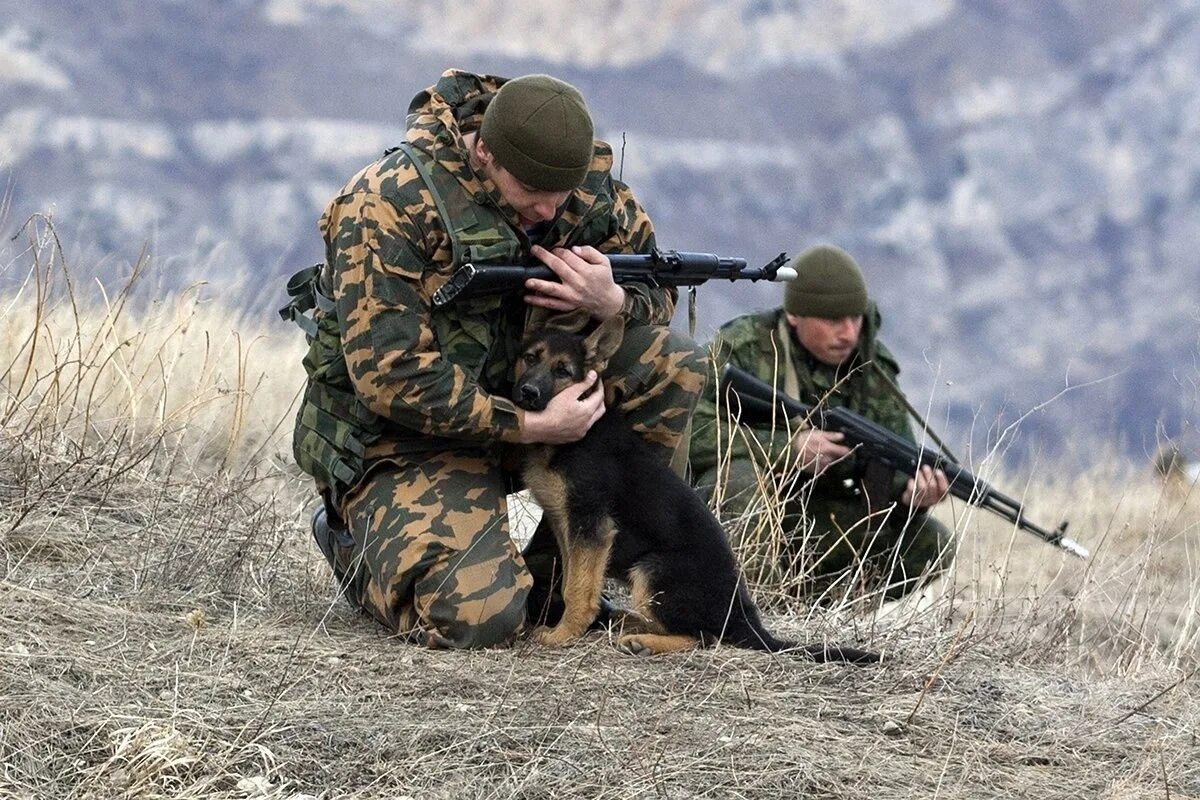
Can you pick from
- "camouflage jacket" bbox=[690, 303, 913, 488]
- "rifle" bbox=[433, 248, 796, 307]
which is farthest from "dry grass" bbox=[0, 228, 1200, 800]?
"camouflage jacket" bbox=[690, 303, 913, 488]

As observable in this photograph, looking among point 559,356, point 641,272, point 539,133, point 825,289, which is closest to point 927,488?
point 825,289

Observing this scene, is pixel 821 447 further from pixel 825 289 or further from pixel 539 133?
pixel 539 133

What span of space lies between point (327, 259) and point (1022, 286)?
4825 centimetres

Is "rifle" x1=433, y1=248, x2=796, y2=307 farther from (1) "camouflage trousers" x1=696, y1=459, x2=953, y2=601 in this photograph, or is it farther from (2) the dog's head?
(1) "camouflage trousers" x1=696, y1=459, x2=953, y2=601

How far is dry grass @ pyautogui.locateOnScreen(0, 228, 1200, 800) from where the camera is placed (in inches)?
147

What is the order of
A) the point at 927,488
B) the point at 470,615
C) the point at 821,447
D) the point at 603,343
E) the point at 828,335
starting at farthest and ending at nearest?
the point at 828,335 → the point at 927,488 → the point at 821,447 → the point at 603,343 → the point at 470,615

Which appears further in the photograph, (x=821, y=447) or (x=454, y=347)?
(x=821, y=447)

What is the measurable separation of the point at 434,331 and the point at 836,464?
10.3 ft

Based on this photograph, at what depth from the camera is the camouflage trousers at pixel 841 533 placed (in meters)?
6.90

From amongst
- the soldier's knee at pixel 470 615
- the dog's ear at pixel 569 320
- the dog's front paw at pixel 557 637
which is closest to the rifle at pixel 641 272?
the dog's ear at pixel 569 320

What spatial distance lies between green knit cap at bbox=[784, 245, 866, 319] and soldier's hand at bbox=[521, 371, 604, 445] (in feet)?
9.35

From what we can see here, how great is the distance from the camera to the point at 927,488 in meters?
7.45

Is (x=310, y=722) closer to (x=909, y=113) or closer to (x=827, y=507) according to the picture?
(x=827, y=507)

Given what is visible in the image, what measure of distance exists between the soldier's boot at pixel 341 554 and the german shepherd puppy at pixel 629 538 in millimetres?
680
